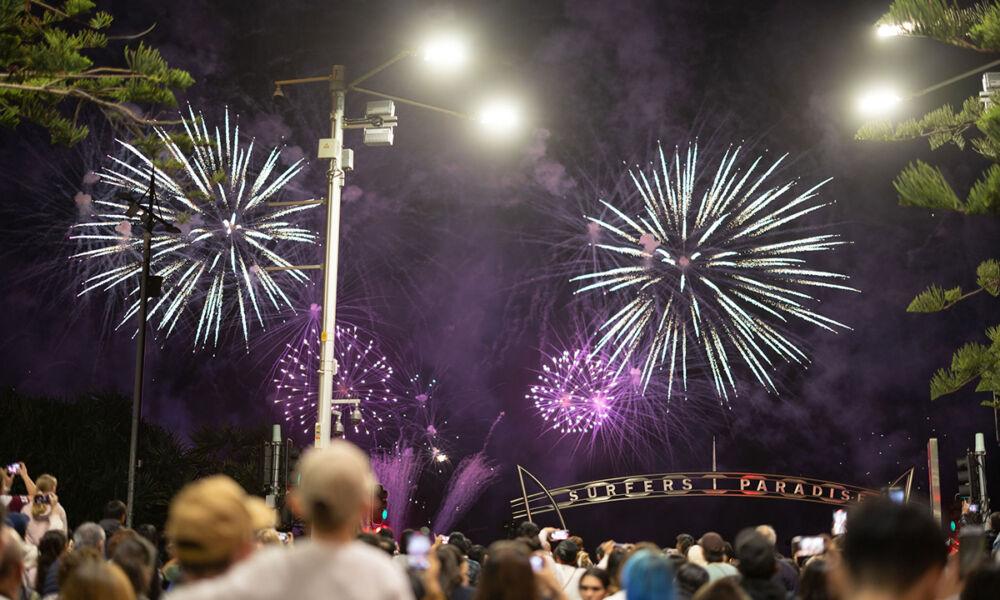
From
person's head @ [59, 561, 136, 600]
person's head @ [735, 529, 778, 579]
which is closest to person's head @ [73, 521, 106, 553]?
person's head @ [59, 561, 136, 600]

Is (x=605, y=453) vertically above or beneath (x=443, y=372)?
beneath

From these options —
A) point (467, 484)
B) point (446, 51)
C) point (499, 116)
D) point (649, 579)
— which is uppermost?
point (446, 51)

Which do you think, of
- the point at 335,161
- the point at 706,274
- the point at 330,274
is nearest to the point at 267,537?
the point at 330,274

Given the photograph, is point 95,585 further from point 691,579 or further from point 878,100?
point 878,100

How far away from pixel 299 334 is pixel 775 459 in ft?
77.6

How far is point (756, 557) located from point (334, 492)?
3.89m

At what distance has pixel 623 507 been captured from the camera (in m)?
49.2

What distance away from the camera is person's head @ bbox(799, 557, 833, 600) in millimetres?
6137

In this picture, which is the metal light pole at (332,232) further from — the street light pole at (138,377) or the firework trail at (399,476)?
the firework trail at (399,476)

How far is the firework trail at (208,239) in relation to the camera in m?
28.6

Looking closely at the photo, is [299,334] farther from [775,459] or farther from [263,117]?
[775,459]

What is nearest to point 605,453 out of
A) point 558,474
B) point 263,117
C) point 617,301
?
point 558,474

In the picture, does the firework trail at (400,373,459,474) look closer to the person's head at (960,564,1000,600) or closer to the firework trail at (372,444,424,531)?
the firework trail at (372,444,424,531)

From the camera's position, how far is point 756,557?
20.8 ft
